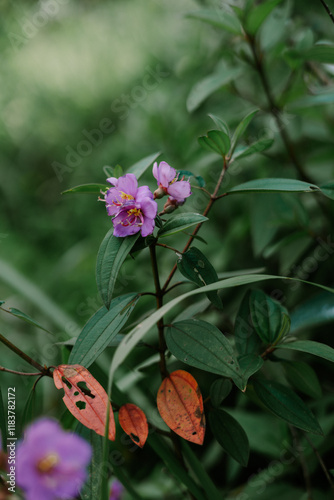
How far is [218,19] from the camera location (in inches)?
33.0

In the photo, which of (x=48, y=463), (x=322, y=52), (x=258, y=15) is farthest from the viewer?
(x=258, y=15)

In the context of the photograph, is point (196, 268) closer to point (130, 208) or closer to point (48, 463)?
point (130, 208)

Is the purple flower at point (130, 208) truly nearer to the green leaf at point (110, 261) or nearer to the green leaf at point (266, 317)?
the green leaf at point (110, 261)

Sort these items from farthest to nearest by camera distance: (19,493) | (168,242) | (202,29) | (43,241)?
(43,241), (202,29), (168,242), (19,493)

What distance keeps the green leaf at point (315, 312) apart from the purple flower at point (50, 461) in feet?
1.90

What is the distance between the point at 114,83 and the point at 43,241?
3.17ft

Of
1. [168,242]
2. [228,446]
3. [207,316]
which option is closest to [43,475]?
[228,446]

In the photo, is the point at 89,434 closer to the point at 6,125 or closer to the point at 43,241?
the point at 43,241

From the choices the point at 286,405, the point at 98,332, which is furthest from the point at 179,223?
the point at 286,405

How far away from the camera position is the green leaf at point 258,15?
2.60 ft

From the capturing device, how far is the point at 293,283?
39.5 inches

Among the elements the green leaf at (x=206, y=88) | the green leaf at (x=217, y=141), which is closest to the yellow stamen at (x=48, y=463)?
the green leaf at (x=217, y=141)

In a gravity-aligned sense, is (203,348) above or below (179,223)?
below

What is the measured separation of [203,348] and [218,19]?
69 centimetres
